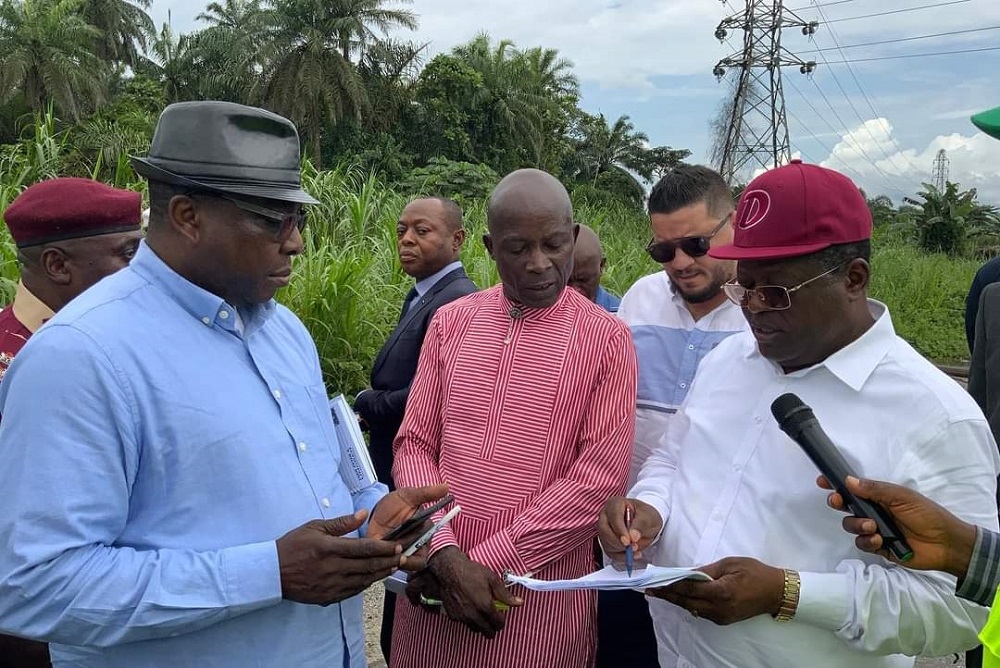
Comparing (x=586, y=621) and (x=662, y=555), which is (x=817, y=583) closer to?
(x=662, y=555)

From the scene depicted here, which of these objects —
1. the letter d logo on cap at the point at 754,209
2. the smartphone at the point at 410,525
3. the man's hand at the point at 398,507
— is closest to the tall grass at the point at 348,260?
the man's hand at the point at 398,507

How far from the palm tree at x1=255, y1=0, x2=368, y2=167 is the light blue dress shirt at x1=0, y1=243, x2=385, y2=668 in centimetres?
2806

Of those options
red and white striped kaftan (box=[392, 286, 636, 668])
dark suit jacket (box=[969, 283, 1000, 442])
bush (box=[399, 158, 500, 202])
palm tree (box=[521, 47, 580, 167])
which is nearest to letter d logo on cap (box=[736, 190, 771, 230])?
red and white striped kaftan (box=[392, 286, 636, 668])

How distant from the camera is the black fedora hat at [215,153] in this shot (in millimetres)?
1568

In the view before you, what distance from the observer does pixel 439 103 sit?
27.4 m

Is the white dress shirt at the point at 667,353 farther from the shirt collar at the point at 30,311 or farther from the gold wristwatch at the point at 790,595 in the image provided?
the shirt collar at the point at 30,311

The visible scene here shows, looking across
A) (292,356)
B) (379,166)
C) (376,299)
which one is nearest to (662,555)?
(292,356)

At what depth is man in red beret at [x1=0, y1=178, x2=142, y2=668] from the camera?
2.31 m

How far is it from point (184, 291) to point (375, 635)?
8.52 ft

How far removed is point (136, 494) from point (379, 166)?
81.0 ft

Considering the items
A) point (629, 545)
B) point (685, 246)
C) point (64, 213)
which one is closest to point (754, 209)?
point (685, 246)

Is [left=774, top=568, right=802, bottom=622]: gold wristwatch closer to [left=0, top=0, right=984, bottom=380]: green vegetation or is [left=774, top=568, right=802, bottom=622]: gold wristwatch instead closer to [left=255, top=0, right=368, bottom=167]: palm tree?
[left=0, top=0, right=984, bottom=380]: green vegetation

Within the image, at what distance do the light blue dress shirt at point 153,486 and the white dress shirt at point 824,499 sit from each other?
0.90 metres

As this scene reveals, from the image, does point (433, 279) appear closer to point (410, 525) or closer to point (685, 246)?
point (685, 246)
